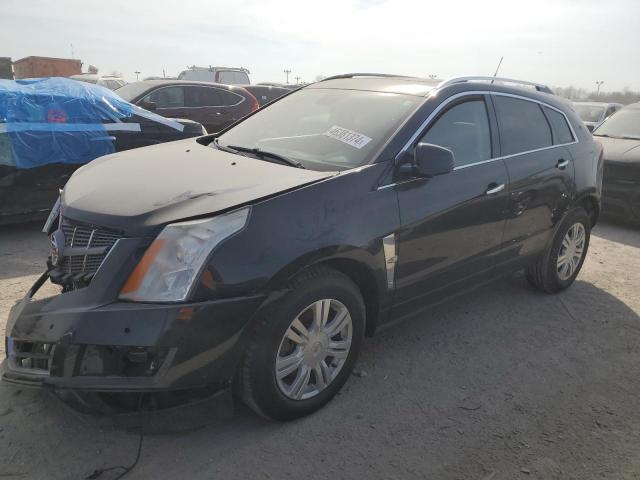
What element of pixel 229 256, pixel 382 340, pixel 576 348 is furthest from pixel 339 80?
pixel 576 348

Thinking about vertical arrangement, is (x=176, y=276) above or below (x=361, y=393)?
above

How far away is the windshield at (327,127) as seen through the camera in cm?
315

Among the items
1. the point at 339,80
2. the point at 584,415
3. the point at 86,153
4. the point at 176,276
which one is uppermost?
the point at 339,80

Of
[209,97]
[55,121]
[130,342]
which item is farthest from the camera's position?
[209,97]

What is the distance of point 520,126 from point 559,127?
67 cm

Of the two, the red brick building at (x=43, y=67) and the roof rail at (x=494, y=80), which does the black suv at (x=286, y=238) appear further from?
the red brick building at (x=43, y=67)

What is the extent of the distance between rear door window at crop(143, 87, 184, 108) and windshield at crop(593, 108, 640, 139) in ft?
23.8

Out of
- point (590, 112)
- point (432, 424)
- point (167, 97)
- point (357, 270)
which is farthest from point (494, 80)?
point (590, 112)

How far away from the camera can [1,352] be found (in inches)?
124

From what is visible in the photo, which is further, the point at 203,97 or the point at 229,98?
the point at 229,98

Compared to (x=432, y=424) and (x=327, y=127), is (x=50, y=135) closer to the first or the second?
(x=327, y=127)

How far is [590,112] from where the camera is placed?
540 inches

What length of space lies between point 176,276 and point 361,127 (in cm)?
160

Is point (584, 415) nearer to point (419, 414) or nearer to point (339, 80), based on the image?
point (419, 414)
